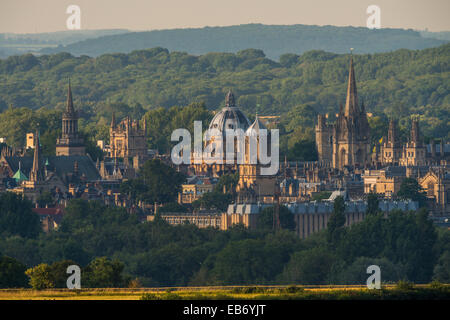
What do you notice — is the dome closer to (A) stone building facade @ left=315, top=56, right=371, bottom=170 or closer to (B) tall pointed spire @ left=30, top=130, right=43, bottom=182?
(A) stone building facade @ left=315, top=56, right=371, bottom=170

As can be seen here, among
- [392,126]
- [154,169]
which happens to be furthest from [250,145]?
[392,126]

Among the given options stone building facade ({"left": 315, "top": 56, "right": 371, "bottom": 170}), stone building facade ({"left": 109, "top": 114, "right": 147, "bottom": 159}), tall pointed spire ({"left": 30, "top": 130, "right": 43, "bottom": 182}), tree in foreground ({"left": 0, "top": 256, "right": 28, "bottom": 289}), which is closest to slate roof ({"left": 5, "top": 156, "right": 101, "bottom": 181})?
tall pointed spire ({"left": 30, "top": 130, "right": 43, "bottom": 182})

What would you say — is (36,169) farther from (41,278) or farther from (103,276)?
(41,278)

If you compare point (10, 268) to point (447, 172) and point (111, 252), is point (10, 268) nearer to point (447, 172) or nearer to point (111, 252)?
point (111, 252)

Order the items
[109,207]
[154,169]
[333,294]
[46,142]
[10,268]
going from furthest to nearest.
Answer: [46,142] < [154,169] < [109,207] < [10,268] < [333,294]

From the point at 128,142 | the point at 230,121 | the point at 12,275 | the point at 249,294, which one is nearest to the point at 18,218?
the point at 12,275
